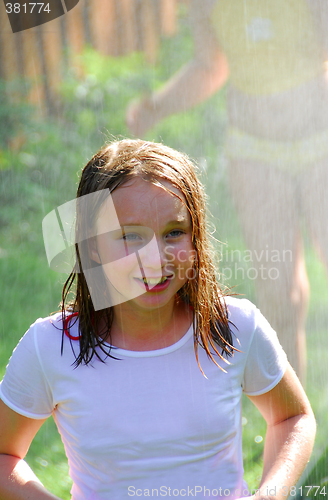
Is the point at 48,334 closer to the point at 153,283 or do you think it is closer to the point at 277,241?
the point at 153,283

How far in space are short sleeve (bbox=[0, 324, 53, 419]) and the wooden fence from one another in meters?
4.35

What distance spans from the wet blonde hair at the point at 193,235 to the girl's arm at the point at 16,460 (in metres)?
0.20

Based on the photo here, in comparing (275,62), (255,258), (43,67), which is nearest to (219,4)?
(275,62)

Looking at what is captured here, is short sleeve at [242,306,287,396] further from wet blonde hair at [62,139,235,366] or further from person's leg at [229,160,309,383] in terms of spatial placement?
person's leg at [229,160,309,383]

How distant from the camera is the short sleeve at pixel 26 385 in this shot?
1.25 meters

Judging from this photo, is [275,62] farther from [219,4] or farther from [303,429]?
[303,429]

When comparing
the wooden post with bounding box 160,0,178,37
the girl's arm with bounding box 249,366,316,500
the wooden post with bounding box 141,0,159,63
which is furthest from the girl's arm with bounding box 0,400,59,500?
the wooden post with bounding box 160,0,178,37

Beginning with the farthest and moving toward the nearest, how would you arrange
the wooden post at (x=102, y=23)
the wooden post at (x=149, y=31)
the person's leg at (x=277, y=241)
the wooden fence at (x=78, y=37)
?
the wooden post at (x=149, y=31) → the wooden post at (x=102, y=23) → the wooden fence at (x=78, y=37) → the person's leg at (x=277, y=241)

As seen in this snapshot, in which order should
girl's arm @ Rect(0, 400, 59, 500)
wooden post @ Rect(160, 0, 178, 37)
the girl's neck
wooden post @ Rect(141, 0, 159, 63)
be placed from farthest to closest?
wooden post @ Rect(160, 0, 178, 37) → wooden post @ Rect(141, 0, 159, 63) → the girl's neck → girl's arm @ Rect(0, 400, 59, 500)

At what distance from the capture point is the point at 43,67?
5.36 m

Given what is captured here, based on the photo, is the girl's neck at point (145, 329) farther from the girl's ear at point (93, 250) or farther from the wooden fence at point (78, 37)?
the wooden fence at point (78, 37)

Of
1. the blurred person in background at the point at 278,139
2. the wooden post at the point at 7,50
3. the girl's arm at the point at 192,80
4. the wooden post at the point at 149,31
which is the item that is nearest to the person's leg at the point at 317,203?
the blurred person in background at the point at 278,139

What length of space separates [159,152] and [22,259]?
2.59m

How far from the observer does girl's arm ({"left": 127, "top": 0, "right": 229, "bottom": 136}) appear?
229 cm
